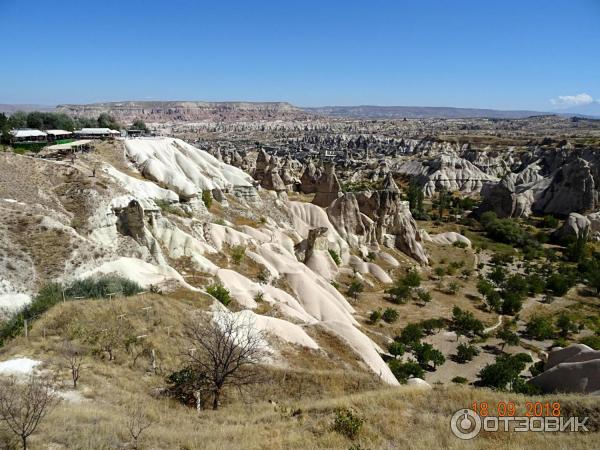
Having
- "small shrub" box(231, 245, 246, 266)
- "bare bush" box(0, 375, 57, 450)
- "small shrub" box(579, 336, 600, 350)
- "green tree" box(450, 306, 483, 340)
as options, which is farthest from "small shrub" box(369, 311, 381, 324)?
"bare bush" box(0, 375, 57, 450)

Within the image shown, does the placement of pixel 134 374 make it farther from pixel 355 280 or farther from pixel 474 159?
pixel 474 159

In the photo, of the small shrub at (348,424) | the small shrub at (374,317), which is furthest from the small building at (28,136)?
the small shrub at (348,424)

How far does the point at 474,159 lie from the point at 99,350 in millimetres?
114830

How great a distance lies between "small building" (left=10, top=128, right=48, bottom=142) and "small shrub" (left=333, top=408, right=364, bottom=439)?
39973 mm

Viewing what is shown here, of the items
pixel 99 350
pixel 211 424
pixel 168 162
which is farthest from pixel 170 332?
pixel 168 162

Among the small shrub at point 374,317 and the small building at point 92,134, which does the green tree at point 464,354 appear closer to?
the small shrub at point 374,317

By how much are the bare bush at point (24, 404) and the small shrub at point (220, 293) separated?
11038mm

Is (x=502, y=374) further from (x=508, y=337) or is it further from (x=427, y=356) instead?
(x=508, y=337)

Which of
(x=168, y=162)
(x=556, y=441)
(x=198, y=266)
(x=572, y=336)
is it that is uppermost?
(x=168, y=162)

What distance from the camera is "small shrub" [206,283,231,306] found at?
73.8 ft

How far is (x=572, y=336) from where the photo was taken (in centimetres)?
3112

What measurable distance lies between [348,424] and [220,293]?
13.9 metres
